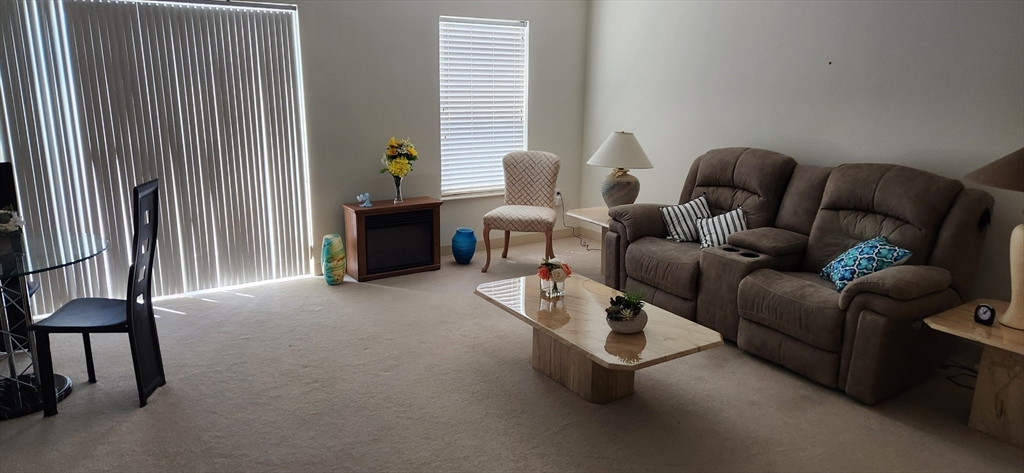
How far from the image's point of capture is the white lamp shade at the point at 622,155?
496 centimetres

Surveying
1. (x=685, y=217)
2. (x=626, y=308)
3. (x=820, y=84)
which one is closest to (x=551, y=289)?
(x=626, y=308)

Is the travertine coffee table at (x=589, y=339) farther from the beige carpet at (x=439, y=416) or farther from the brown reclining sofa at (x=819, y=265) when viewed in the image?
the brown reclining sofa at (x=819, y=265)

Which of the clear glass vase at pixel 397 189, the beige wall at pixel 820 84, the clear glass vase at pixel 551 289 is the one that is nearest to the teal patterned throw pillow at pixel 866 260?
the beige wall at pixel 820 84

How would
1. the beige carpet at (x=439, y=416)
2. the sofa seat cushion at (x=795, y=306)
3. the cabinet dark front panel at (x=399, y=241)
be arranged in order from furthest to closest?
the cabinet dark front panel at (x=399, y=241) < the sofa seat cushion at (x=795, y=306) < the beige carpet at (x=439, y=416)

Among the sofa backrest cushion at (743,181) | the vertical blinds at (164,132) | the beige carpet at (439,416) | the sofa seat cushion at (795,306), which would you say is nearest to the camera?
the beige carpet at (439,416)

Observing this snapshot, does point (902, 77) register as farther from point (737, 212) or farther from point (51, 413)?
point (51, 413)

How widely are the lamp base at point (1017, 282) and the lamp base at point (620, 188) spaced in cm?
257

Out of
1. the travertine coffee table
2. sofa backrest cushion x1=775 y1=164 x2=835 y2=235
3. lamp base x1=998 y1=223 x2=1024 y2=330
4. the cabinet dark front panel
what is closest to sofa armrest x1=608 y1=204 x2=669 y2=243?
sofa backrest cushion x1=775 y1=164 x2=835 y2=235

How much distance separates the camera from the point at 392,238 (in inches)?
208

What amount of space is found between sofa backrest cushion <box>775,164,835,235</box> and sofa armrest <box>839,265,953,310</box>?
87 centimetres

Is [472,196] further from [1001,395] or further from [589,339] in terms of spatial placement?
[1001,395]

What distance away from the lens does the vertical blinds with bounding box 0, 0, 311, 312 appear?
4062mm

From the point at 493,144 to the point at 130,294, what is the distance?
3600 millimetres

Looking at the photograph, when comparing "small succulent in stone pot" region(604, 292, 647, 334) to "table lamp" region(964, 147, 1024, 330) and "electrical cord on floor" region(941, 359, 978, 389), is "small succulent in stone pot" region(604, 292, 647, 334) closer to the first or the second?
"table lamp" region(964, 147, 1024, 330)
